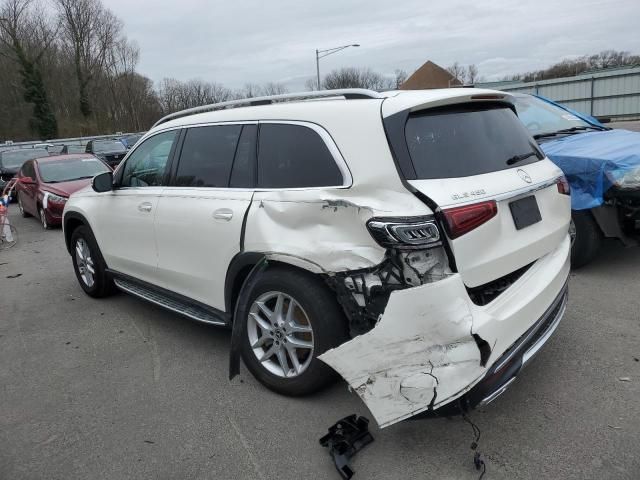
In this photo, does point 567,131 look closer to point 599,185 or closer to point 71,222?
point 599,185

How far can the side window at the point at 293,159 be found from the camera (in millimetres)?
2953

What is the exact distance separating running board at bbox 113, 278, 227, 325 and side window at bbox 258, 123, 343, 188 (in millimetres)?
1126

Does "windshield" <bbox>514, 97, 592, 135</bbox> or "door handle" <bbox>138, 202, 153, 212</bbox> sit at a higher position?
"windshield" <bbox>514, 97, 592, 135</bbox>

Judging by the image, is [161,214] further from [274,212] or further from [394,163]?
[394,163]

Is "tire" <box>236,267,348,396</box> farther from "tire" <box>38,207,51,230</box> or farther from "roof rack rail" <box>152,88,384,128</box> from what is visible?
"tire" <box>38,207,51,230</box>

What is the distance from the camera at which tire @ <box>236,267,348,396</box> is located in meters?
2.88

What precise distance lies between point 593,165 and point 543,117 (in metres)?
1.76

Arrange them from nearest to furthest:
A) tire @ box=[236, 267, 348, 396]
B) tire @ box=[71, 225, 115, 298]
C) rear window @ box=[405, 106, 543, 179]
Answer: rear window @ box=[405, 106, 543, 179], tire @ box=[236, 267, 348, 396], tire @ box=[71, 225, 115, 298]

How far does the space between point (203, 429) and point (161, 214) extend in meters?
1.78

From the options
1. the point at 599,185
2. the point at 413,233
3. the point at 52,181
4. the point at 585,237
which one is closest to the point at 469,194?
the point at 413,233

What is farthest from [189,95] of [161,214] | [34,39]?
[161,214]

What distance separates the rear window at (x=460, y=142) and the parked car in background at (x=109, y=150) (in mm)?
17619

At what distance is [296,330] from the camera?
10.2ft

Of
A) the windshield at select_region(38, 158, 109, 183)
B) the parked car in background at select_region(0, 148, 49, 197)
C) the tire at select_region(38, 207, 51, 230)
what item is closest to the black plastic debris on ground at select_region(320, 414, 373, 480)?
the tire at select_region(38, 207, 51, 230)
